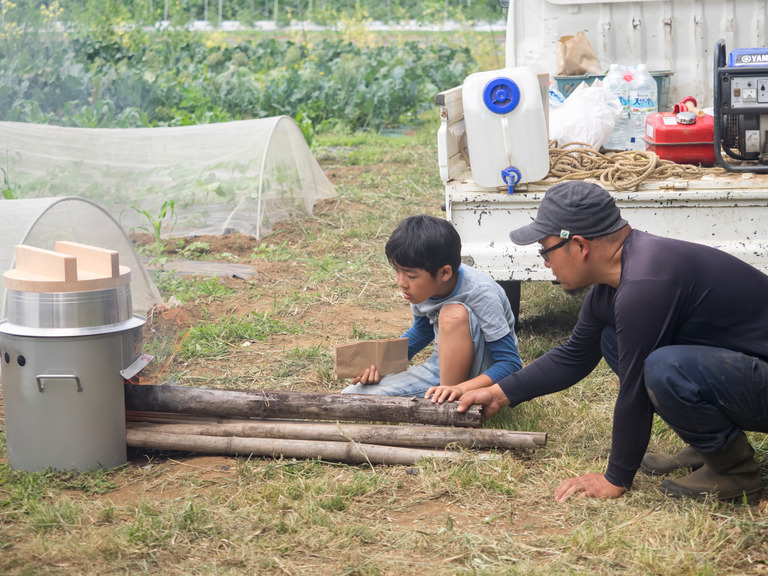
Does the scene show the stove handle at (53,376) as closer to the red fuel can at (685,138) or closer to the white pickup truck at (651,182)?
the white pickup truck at (651,182)

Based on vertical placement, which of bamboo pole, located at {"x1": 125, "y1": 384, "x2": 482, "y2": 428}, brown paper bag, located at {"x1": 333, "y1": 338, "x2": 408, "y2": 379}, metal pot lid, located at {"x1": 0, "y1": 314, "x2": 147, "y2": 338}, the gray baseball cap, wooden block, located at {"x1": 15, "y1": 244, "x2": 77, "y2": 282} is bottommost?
bamboo pole, located at {"x1": 125, "y1": 384, "x2": 482, "y2": 428}

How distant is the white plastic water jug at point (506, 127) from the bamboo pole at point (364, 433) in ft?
4.40

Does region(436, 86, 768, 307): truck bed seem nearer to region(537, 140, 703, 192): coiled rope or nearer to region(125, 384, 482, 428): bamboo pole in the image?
region(537, 140, 703, 192): coiled rope

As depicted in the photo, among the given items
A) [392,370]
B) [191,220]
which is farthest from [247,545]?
[191,220]

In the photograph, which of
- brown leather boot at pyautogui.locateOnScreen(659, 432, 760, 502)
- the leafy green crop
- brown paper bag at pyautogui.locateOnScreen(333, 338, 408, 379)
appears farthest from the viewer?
the leafy green crop

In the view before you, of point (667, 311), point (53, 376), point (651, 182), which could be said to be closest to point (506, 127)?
point (651, 182)

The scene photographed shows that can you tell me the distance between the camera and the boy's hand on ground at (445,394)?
10.7 ft

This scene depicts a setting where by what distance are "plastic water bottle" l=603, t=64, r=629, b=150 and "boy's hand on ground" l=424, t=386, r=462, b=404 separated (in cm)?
226

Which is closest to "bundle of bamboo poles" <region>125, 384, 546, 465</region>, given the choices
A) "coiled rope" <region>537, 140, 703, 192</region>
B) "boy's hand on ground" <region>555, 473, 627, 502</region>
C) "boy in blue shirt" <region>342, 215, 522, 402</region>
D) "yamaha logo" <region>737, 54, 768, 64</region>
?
"boy in blue shirt" <region>342, 215, 522, 402</region>

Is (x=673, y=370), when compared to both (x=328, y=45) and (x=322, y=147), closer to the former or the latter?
(x=322, y=147)

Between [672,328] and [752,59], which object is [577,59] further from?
[672,328]

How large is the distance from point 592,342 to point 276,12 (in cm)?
2765

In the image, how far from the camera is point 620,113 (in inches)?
192

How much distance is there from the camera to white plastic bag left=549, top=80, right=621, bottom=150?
456 centimetres
